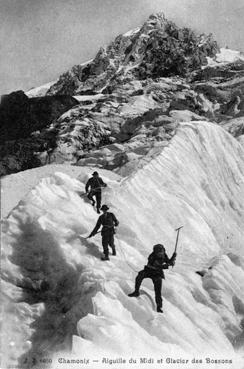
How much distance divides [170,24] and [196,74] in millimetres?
41626

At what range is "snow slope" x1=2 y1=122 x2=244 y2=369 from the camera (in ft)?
41.9

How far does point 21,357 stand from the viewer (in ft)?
41.8

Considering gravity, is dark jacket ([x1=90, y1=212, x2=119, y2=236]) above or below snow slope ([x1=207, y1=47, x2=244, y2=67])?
above

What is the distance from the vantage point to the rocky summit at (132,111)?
60.1m

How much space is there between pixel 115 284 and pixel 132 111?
7518cm

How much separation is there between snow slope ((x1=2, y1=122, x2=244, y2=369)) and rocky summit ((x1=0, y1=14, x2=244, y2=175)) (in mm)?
5243

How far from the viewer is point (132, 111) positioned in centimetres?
8819

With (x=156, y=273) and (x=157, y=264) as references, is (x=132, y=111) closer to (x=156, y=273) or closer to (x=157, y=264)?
(x=157, y=264)

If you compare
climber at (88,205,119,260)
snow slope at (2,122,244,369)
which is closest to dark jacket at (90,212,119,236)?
climber at (88,205,119,260)

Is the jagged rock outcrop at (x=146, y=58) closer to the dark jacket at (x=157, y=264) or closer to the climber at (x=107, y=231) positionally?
the climber at (x=107, y=231)

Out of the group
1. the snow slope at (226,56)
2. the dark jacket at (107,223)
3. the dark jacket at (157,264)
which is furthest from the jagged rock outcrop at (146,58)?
the dark jacket at (157,264)

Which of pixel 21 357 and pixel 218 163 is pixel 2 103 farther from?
pixel 21 357

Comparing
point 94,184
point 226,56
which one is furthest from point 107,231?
point 226,56

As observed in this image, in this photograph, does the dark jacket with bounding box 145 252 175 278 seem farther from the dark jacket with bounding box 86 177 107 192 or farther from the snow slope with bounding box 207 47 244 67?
the snow slope with bounding box 207 47 244 67
